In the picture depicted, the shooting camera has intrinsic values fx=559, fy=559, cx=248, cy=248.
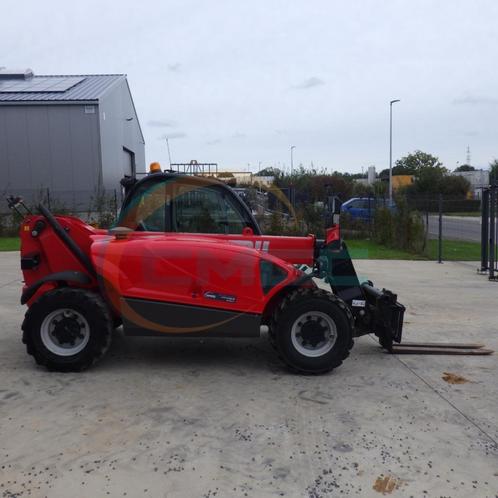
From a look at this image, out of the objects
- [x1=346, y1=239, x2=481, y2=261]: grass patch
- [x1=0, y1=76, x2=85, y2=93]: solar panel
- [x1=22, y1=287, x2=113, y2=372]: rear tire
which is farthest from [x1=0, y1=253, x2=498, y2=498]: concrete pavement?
[x1=0, y1=76, x2=85, y2=93]: solar panel

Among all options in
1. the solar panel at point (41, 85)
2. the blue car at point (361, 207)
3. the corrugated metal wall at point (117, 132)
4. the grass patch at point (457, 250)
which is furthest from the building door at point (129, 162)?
the grass patch at point (457, 250)

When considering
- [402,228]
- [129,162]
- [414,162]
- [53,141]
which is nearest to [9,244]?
[53,141]

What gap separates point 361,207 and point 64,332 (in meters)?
15.7

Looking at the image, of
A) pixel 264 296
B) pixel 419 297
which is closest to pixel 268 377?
pixel 264 296

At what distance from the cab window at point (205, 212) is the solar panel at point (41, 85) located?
2378 cm

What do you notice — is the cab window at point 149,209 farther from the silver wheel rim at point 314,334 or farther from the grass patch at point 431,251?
the grass patch at point 431,251

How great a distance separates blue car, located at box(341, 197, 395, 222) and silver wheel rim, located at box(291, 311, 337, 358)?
1436 centimetres

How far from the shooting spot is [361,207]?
773 inches

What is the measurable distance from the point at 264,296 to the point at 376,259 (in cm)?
1069

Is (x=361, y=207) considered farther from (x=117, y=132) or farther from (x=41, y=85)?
(x=41, y=85)

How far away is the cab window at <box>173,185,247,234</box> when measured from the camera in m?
5.48

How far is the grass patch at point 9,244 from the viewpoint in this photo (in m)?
17.3

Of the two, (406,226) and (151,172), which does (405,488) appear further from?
(406,226)

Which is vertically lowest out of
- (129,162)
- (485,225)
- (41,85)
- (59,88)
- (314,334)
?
(314,334)
